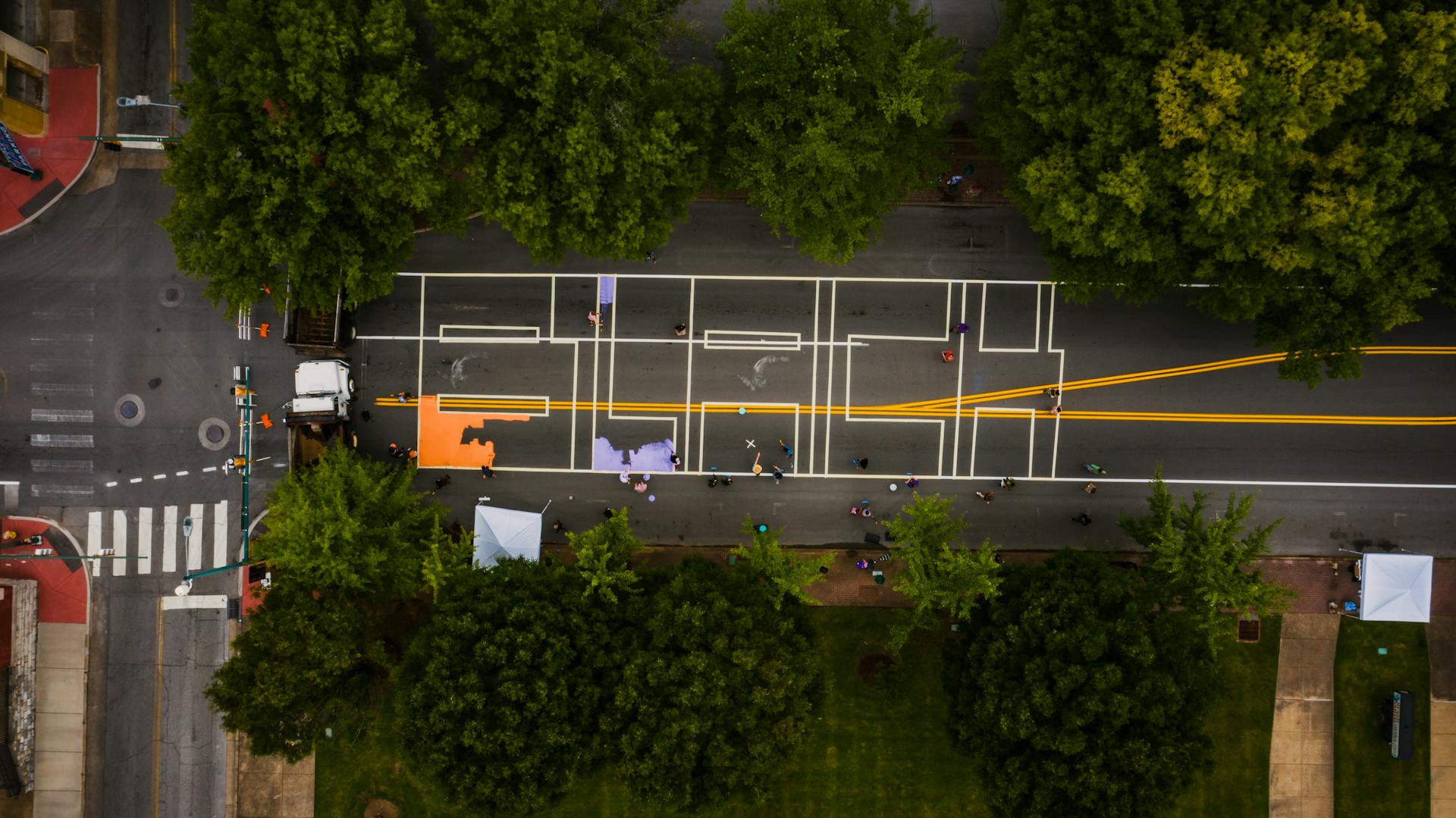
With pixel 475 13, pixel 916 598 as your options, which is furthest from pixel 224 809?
pixel 475 13

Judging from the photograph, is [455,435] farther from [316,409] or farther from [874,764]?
[874,764]

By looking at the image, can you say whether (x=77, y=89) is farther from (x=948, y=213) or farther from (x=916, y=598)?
(x=916, y=598)

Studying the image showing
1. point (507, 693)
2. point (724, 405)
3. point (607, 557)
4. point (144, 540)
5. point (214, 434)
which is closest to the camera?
point (507, 693)

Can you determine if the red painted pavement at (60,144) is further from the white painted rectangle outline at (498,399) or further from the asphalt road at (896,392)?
the white painted rectangle outline at (498,399)

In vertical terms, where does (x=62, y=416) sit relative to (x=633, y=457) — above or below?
above

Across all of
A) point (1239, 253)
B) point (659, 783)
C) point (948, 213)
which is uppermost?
point (948, 213)

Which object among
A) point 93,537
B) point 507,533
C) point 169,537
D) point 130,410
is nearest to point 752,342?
point 507,533
